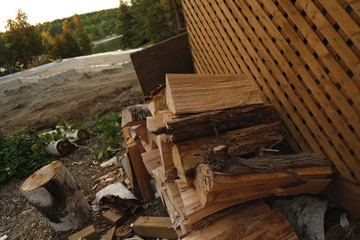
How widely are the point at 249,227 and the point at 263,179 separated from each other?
0.32 metres

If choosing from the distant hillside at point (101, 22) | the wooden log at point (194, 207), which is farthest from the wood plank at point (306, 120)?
the distant hillside at point (101, 22)

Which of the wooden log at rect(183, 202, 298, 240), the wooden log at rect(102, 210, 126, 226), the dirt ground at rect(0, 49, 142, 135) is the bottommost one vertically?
the wooden log at rect(183, 202, 298, 240)

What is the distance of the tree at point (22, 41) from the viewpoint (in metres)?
24.8

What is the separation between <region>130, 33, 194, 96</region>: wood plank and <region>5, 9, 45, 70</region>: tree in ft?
87.1

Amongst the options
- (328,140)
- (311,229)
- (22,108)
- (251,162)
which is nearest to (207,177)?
(251,162)

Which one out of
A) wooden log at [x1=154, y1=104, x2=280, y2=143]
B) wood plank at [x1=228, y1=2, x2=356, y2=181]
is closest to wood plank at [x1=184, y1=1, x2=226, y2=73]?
wood plank at [x1=228, y1=2, x2=356, y2=181]

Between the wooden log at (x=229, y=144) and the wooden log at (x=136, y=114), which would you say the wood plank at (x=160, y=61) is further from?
the wooden log at (x=229, y=144)

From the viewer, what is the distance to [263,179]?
1.36m

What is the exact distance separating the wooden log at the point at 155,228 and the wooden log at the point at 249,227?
70cm

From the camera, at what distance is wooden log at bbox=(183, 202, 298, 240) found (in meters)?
1.40

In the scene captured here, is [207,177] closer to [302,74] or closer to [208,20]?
[302,74]

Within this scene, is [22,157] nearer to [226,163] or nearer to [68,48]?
[226,163]

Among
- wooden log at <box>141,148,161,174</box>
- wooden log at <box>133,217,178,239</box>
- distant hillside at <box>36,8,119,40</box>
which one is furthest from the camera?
distant hillside at <box>36,8,119,40</box>

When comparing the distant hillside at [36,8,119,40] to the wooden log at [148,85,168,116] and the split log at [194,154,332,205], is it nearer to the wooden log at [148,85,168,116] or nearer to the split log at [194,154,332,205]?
the wooden log at [148,85,168,116]
